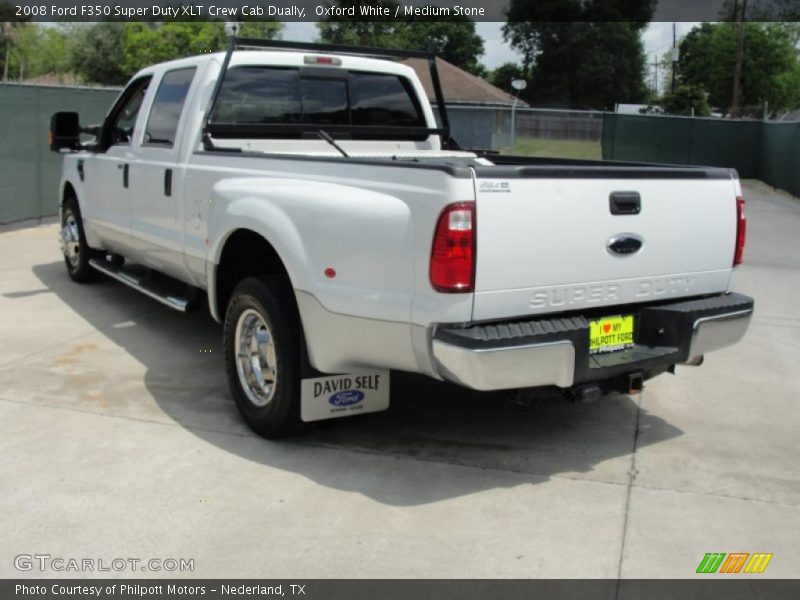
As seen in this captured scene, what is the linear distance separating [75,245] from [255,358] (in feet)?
14.0

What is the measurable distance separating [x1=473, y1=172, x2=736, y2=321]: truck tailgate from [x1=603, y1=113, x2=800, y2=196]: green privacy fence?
72.1 feet

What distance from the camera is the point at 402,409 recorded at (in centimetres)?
531

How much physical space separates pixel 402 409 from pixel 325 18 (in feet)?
143

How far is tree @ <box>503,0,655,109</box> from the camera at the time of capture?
7494 cm

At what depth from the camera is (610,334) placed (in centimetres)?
421

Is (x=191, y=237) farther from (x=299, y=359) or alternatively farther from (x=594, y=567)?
(x=594, y=567)

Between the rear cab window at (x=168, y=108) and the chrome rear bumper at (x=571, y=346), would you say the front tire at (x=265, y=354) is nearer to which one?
the chrome rear bumper at (x=571, y=346)

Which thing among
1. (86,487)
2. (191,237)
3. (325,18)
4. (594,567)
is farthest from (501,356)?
(325,18)

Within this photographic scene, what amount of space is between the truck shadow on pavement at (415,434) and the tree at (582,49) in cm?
7282

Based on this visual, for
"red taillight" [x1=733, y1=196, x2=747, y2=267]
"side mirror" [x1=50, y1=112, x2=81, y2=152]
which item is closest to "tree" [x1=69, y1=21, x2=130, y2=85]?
"side mirror" [x1=50, y1=112, x2=81, y2=152]

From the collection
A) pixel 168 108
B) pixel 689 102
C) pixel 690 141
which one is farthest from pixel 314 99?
pixel 689 102

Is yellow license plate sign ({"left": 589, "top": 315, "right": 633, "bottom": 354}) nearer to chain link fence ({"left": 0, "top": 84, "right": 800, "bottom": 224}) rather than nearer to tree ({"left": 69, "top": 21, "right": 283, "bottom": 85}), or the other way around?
chain link fence ({"left": 0, "top": 84, "right": 800, "bottom": 224})
